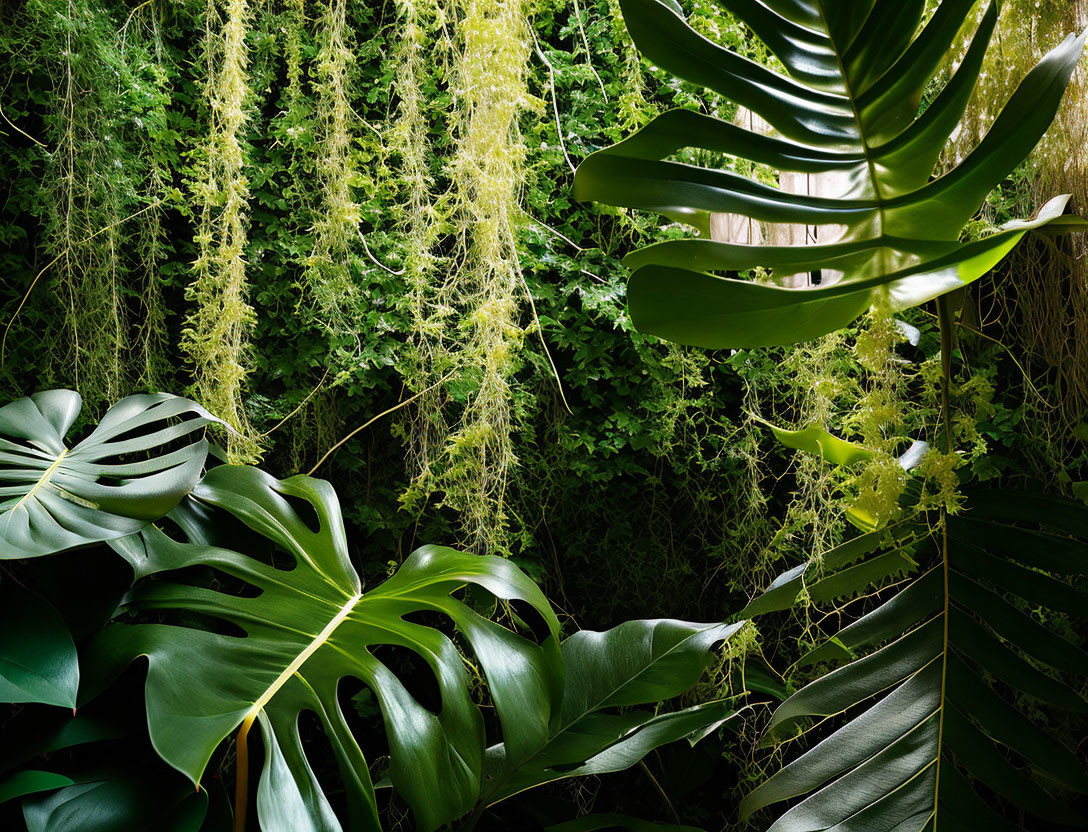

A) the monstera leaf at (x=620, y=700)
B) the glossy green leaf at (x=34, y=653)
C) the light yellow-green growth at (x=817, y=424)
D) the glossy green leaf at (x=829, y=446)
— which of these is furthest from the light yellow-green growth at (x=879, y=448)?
the glossy green leaf at (x=34, y=653)

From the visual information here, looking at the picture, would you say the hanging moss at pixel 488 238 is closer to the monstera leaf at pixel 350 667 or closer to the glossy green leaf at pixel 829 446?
the monstera leaf at pixel 350 667

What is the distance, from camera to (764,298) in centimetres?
73

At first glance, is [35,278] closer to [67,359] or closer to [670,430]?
[67,359]

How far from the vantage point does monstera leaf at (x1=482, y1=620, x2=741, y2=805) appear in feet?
3.43

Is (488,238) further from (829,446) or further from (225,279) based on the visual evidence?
(829,446)

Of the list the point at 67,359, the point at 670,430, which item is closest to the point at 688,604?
the point at 670,430


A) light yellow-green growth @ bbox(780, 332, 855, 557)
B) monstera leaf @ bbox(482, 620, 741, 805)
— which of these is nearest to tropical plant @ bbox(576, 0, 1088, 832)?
monstera leaf @ bbox(482, 620, 741, 805)

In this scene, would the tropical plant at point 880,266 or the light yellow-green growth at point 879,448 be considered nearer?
the tropical plant at point 880,266

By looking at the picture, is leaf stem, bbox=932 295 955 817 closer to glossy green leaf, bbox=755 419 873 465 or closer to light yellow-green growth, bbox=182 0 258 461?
glossy green leaf, bbox=755 419 873 465

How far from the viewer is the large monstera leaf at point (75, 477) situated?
2.61 ft

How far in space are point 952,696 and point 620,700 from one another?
0.44m

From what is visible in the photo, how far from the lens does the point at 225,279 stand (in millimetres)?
1333

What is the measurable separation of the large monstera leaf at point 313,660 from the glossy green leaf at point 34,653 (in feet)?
0.16

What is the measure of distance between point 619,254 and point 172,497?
3.47ft
